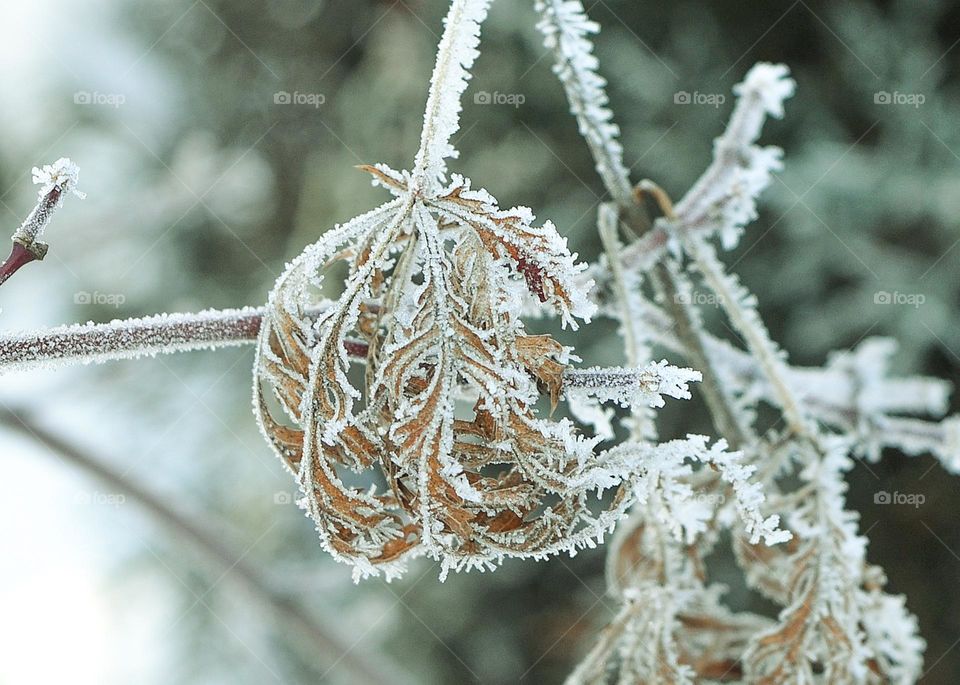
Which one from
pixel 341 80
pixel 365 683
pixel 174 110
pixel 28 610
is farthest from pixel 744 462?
pixel 28 610

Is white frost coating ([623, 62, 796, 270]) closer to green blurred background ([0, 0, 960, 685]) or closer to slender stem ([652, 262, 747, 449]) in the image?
slender stem ([652, 262, 747, 449])

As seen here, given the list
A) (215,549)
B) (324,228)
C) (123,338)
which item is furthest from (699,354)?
(324,228)

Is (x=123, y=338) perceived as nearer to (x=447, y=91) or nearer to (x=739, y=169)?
(x=447, y=91)

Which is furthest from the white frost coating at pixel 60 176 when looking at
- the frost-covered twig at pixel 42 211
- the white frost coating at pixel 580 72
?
the white frost coating at pixel 580 72

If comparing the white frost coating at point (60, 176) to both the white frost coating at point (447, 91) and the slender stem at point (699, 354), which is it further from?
the slender stem at point (699, 354)

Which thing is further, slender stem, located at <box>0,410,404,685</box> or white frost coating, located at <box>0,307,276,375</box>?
slender stem, located at <box>0,410,404,685</box>

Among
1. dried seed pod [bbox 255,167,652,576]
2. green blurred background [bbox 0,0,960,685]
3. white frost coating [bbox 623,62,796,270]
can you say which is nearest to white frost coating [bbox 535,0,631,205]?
white frost coating [bbox 623,62,796,270]
